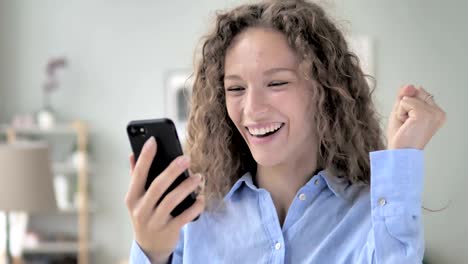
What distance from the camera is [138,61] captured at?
518 centimetres

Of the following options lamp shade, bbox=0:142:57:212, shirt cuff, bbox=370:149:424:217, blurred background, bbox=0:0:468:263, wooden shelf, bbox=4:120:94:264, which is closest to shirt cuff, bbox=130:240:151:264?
shirt cuff, bbox=370:149:424:217

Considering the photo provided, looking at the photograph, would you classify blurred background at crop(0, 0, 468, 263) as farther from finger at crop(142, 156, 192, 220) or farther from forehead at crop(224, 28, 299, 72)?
finger at crop(142, 156, 192, 220)

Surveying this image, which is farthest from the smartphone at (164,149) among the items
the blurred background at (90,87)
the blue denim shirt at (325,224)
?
the blurred background at (90,87)

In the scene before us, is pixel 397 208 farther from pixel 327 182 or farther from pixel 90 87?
pixel 90 87

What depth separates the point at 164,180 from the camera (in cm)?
90

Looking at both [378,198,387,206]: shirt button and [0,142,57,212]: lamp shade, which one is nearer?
[378,198,387,206]: shirt button

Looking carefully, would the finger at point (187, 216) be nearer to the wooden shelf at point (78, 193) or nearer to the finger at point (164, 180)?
the finger at point (164, 180)

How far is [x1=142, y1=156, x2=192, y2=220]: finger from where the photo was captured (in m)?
0.91

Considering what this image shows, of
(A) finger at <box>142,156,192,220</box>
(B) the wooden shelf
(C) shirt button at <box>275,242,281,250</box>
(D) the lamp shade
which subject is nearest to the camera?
(A) finger at <box>142,156,192,220</box>

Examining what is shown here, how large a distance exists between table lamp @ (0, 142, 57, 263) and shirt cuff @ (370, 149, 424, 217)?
81.7 inches

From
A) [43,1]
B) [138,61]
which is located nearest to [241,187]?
[138,61]

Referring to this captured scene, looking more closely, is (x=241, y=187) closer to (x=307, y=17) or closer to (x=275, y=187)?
(x=275, y=187)

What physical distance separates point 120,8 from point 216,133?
13.7 feet

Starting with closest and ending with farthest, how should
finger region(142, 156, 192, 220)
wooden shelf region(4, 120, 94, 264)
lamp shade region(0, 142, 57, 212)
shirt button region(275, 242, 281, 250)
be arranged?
finger region(142, 156, 192, 220) < shirt button region(275, 242, 281, 250) < lamp shade region(0, 142, 57, 212) < wooden shelf region(4, 120, 94, 264)
